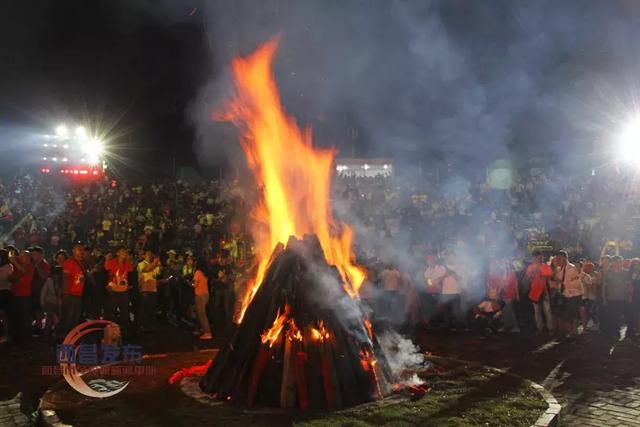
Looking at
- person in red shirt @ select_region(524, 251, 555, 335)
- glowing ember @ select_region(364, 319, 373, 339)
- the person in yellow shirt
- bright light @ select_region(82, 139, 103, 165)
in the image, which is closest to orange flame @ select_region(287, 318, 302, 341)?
glowing ember @ select_region(364, 319, 373, 339)

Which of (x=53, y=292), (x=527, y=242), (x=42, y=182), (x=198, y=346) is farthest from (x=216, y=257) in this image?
(x=42, y=182)

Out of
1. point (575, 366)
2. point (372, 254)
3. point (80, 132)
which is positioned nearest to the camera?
point (575, 366)

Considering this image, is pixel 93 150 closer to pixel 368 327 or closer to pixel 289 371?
pixel 368 327

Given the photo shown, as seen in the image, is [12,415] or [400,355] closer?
[12,415]

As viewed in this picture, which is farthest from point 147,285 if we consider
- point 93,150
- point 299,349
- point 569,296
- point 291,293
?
point 93,150

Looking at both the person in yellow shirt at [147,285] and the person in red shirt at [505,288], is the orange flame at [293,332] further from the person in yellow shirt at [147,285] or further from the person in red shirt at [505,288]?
the person in red shirt at [505,288]

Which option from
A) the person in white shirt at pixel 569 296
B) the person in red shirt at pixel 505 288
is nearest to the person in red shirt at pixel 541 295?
the person in white shirt at pixel 569 296

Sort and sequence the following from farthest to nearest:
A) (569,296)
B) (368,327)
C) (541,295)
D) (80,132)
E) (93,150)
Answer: (93,150), (80,132), (541,295), (569,296), (368,327)

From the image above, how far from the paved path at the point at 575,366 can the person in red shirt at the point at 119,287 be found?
6.92 m

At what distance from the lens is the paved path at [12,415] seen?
23.5ft

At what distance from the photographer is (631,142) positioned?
2667cm

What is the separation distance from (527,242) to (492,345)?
10.8 metres

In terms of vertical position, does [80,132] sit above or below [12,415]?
above

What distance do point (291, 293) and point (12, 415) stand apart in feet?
13.5
